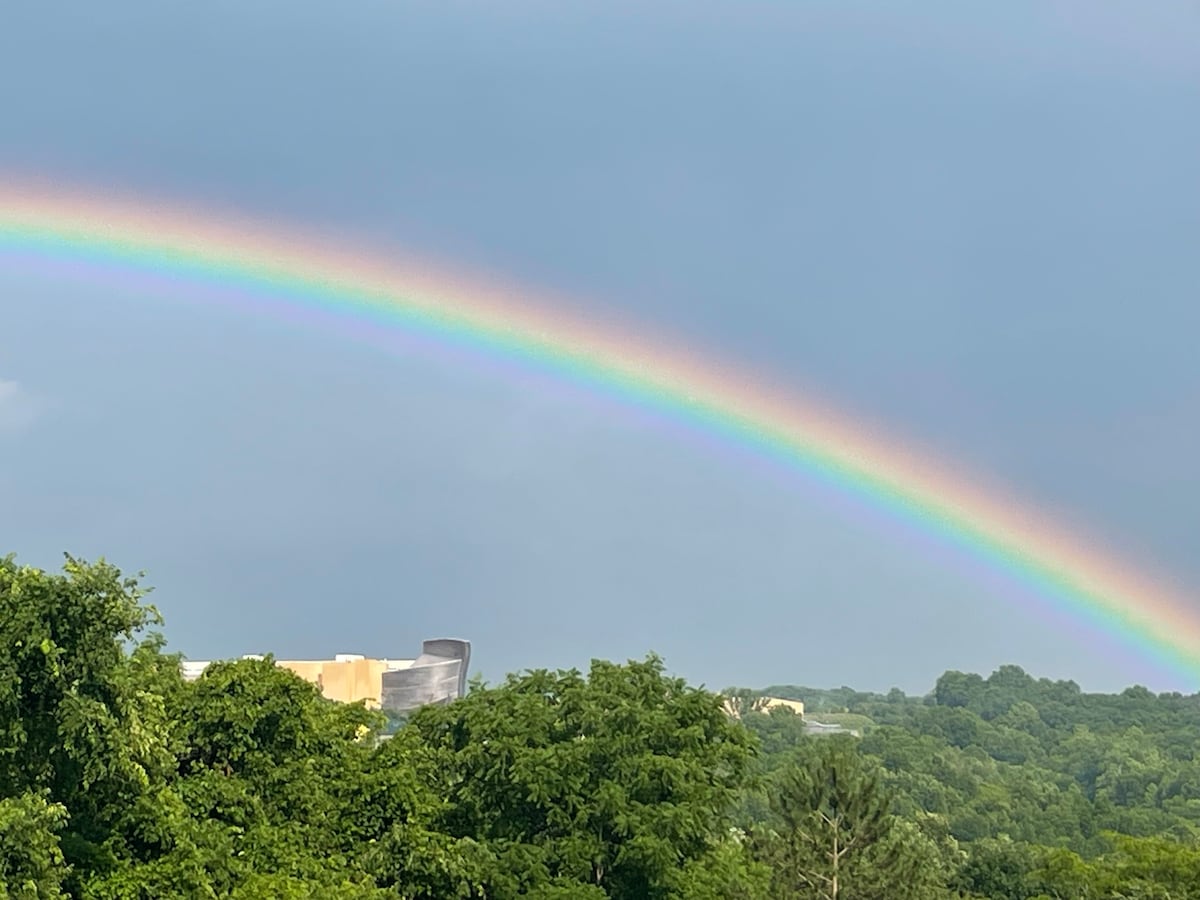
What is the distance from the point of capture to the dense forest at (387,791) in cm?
1211

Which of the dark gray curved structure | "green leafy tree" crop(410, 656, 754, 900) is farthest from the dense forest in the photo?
the dark gray curved structure

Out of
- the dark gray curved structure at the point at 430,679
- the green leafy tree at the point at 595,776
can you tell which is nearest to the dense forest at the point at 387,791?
the green leafy tree at the point at 595,776

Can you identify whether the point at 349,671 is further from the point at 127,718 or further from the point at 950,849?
the point at 127,718

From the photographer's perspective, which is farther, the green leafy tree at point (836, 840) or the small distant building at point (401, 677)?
the small distant building at point (401, 677)

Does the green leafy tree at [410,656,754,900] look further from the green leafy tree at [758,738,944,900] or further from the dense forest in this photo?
the green leafy tree at [758,738,944,900]

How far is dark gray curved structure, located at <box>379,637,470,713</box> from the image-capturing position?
248 ft

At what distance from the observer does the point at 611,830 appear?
20266 millimetres

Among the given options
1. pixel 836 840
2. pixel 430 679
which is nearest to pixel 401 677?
pixel 430 679

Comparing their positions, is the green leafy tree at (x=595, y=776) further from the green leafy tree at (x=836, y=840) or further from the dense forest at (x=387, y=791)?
the green leafy tree at (x=836, y=840)

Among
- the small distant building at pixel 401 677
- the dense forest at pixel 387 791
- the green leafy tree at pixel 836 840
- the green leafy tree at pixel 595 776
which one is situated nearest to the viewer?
the dense forest at pixel 387 791

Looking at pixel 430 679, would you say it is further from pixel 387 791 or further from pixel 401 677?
pixel 387 791

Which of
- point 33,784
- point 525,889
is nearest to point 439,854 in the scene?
point 525,889

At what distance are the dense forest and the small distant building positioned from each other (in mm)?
42514

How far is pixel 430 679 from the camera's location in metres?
76.9
